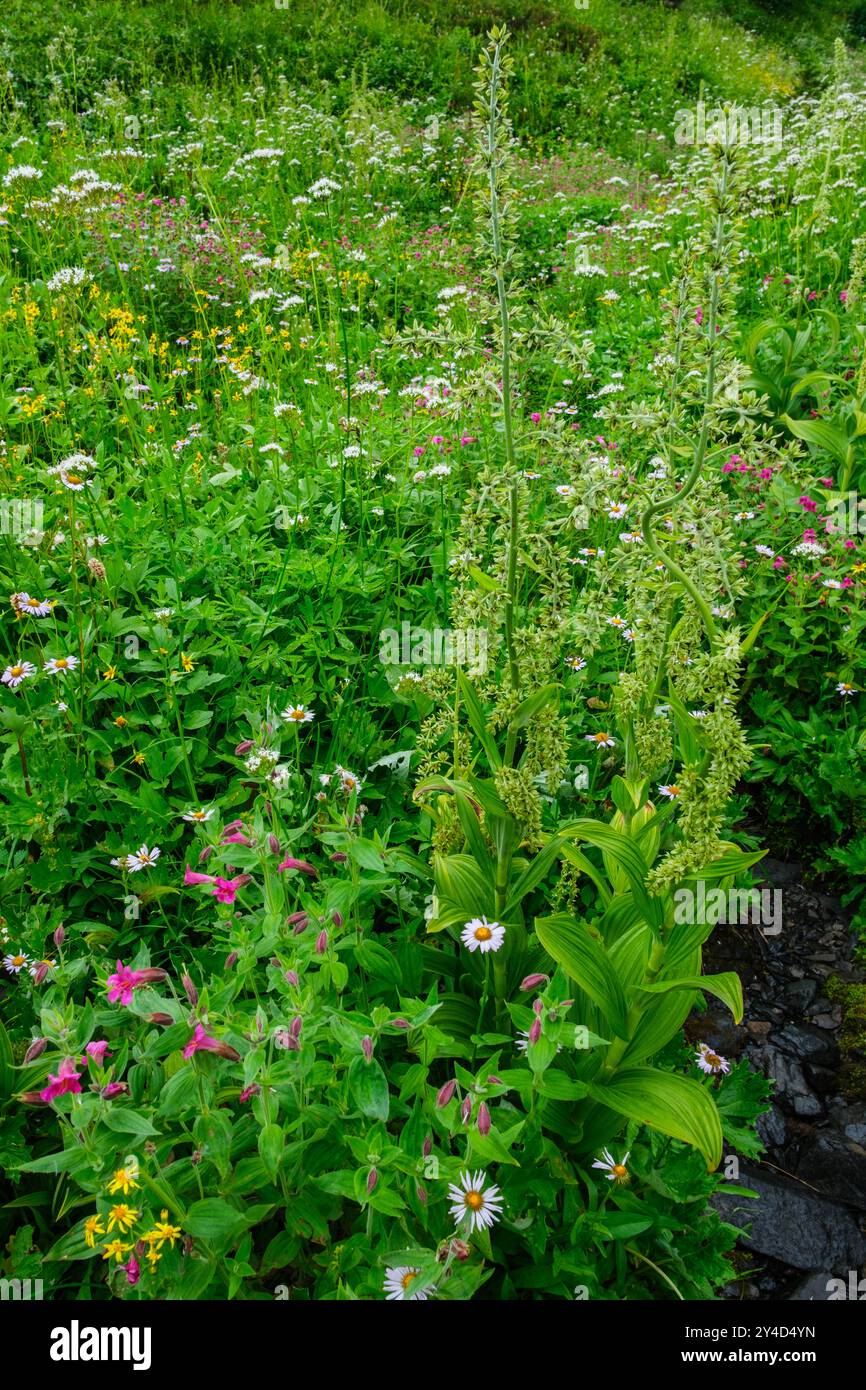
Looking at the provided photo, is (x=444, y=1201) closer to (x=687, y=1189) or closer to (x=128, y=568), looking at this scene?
(x=687, y=1189)

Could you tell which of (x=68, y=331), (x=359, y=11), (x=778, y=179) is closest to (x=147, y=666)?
(x=68, y=331)

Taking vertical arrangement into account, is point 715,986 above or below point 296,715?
below

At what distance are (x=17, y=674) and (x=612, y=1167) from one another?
2.20 m

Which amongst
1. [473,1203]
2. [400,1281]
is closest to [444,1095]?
[473,1203]

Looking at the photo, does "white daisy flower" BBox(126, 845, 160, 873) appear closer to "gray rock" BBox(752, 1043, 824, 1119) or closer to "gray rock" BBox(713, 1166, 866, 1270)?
"gray rock" BBox(713, 1166, 866, 1270)

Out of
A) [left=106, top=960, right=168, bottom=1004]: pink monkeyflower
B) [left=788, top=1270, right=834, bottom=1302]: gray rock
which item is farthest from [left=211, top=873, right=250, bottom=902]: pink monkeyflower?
[left=788, top=1270, right=834, bottom=1302]: gray rock

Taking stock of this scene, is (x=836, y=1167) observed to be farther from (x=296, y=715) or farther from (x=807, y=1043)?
(x=296, y=715)

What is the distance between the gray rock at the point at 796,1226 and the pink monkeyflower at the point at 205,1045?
5.02 feet

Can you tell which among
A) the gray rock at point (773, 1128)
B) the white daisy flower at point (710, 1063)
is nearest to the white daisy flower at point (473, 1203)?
the white daisy flower at point (710, 1063)

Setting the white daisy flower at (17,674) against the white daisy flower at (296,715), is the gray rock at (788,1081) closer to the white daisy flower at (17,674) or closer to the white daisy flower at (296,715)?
the white daisy flower at (296,715)

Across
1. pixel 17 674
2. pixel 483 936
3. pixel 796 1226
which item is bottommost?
pixel 796 1226

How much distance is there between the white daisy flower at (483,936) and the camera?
81.0 inches

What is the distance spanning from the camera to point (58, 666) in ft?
10.1

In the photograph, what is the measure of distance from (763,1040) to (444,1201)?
5.24 ft
